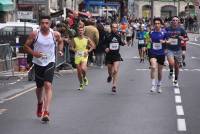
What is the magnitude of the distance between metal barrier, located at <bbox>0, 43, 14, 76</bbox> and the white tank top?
8165mm

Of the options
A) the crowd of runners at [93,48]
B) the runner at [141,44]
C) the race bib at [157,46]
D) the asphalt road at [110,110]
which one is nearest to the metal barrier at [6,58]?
the asphalt road at [110,110]

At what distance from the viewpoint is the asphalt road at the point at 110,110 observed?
35.2ft

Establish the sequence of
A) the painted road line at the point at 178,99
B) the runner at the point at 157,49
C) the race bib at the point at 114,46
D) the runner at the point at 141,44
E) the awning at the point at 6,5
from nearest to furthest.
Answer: the painted road line at the point at 178,99, the runner at the point at 157,49, the race bib at the point at 114,46, the runner at the point at 141,44, the awning at the point at 6,5

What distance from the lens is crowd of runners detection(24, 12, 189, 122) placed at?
38.0 ft

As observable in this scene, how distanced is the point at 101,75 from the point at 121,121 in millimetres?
10813

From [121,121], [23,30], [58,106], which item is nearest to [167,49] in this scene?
[58,106]

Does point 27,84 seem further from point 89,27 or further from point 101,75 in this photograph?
point 89,27

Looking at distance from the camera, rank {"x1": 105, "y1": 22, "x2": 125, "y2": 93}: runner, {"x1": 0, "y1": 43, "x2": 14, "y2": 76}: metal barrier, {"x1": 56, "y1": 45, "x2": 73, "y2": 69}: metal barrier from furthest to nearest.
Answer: {"x1": 56, "y1": 45, "x2": 73, "y2": 69}: metal barrier
{"x1": 0, "y1": 43, "x2": 14, "y2": 76}: metal barrier
{"x1": 105, "y1": 22, "x2": 125, "y2": 93}: runner

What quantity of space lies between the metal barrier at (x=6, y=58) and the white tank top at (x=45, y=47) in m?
8.17

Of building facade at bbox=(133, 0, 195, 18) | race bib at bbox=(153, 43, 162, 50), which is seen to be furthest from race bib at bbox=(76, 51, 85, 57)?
building facade at bbox=(133, 0, 195, 18)

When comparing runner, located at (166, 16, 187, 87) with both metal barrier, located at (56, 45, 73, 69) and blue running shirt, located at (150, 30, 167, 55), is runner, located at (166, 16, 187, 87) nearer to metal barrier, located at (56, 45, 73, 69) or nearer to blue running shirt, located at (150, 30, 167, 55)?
blue running shirt, located at (150, 30, 167, 55)

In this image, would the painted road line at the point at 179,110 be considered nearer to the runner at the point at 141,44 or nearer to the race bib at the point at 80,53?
the race bib at the point at 80,53

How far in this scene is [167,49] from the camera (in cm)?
1809

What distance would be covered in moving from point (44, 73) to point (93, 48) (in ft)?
20.0
